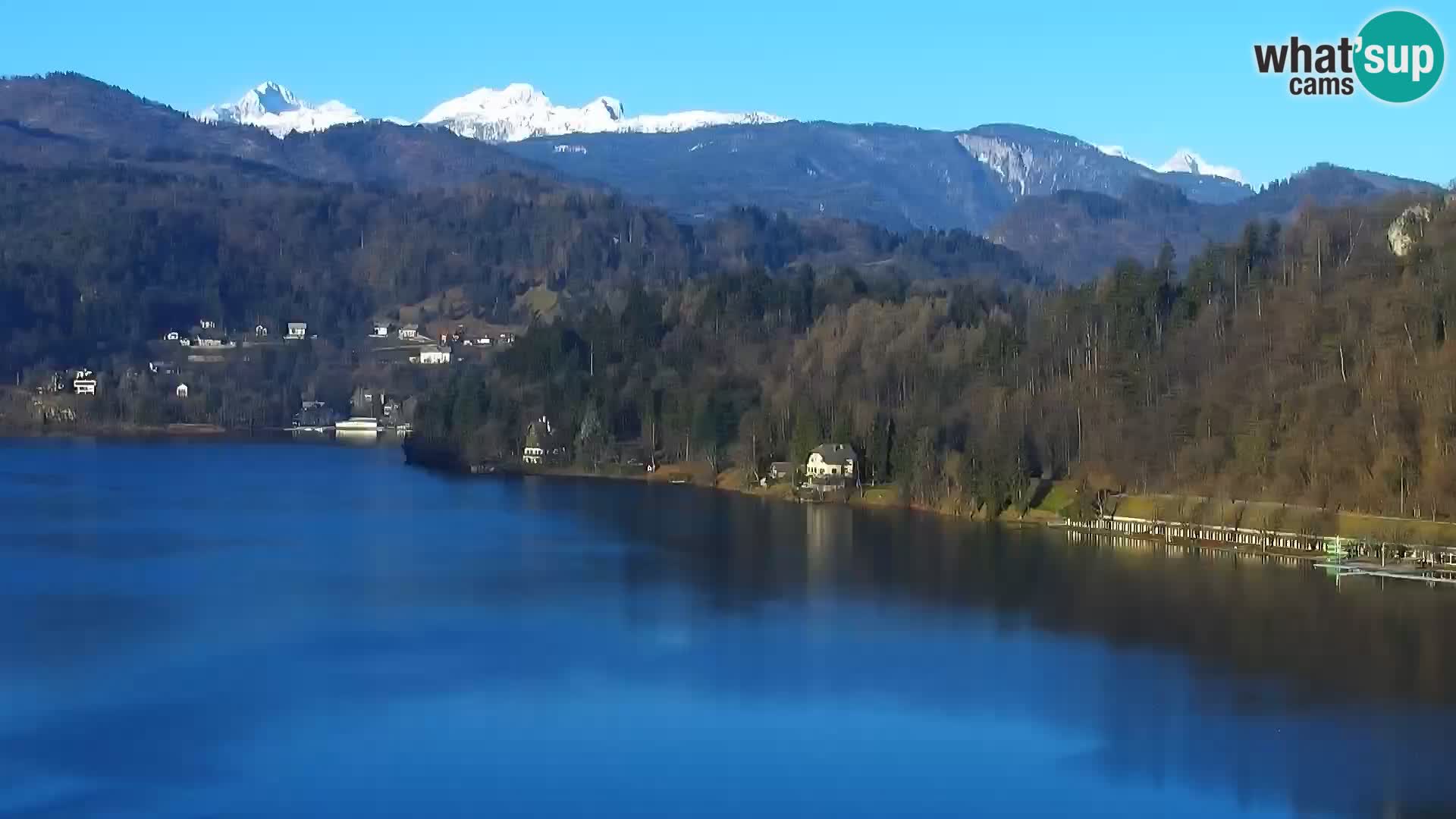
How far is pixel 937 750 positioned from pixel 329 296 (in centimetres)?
6968

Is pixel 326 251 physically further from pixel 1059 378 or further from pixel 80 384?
pixel 1059 378

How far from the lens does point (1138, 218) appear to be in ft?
413

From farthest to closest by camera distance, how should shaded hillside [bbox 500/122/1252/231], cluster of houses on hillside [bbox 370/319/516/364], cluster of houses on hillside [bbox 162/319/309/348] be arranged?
1. shaded hillside [bbox 500/122/1252/231]
2. cluster of houses on hillside [bbox 162/319/309/348]
3. cluster of houses on hillside [bbox 370/319/516/364]

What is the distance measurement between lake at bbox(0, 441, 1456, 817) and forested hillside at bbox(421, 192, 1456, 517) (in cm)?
261

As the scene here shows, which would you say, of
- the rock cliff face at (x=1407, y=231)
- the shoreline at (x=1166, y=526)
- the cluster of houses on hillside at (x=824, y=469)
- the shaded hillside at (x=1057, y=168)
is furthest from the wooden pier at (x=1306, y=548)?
the shaded hillside at (x=1057, y=168)

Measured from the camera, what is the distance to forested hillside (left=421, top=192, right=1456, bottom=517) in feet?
93.2

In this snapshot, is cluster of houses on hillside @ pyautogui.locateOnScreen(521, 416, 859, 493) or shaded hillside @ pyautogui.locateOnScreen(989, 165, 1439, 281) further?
shaded hillside @ pyautogui.locateOnScreen(989, 165, 1439, 281)

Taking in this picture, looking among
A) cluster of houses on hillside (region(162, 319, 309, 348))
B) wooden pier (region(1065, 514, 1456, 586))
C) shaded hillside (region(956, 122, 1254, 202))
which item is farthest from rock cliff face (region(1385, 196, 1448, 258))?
shaded hillside (region(956, 122, 1254, 202))

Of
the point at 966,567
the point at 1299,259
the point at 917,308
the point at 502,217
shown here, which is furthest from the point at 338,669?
the point at 502,217

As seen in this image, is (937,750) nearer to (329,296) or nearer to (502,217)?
(329,296)

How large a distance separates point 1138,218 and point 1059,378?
301 ft

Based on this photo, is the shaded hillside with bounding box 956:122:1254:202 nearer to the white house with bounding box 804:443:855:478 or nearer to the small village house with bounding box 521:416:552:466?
the small village house with bounding box 521:416:552:466

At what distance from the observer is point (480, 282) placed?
3339 inches

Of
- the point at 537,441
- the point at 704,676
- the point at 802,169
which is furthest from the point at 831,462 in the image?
the point at 802,169
